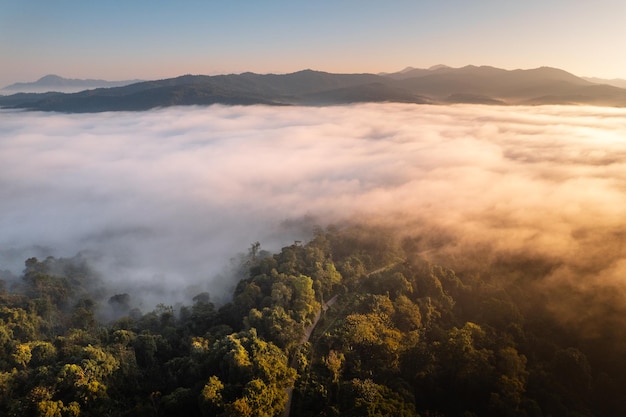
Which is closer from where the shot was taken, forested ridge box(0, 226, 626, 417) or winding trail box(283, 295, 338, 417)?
forested ridge box(0, 226, 626, 417)

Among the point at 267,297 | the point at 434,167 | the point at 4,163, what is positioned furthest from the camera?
the point at 4,163

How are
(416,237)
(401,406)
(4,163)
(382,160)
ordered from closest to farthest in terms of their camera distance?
1. (401,406)
2. (416,237)
3. (382,160)
4. (4,163)

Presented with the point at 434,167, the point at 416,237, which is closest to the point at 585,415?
the point at 416,237

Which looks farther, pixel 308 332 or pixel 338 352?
pixel 308 332

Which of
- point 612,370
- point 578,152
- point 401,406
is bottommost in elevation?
point 612,370

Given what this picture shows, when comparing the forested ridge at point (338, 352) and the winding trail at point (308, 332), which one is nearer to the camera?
the forested ridge at point (338, 352)

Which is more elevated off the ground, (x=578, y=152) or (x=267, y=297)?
(x=578, y=152)

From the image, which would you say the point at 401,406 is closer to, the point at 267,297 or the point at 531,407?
the point at 531,407

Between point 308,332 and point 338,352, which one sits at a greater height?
point 338,352
